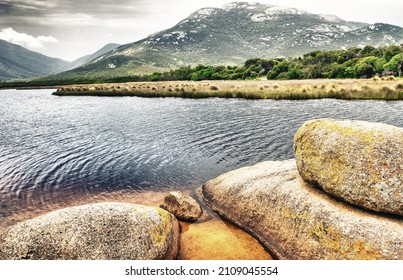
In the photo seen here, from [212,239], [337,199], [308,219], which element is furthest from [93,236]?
[337,199]

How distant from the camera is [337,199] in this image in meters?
6.99

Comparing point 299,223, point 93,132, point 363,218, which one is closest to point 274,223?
point 299,223

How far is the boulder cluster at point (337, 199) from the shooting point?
5.95 meters

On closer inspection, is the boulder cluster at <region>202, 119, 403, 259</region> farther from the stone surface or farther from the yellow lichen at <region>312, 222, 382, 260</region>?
the stone surface

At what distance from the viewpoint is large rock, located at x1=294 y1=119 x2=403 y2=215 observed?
19.8 ft

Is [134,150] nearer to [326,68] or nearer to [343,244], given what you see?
[343,244]

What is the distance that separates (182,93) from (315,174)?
48.0m

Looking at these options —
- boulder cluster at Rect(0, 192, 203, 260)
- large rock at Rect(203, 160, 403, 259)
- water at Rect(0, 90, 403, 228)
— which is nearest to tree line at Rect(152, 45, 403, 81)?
water at Rect(0, 90, 403, 228)

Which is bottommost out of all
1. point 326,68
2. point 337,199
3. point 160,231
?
point 160,231

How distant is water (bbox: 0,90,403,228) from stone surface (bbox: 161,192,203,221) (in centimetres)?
260

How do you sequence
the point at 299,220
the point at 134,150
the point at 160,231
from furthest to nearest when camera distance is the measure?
the point at 134,150 < the point at 299,220 < the point at 160,231

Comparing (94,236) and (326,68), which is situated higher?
(326,68)

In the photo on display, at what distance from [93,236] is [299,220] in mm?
4848

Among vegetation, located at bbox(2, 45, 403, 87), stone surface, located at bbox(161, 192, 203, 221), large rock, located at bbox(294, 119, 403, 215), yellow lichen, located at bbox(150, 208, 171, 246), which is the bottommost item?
stone surface, located at bbox(161, 192, 203, 221)
